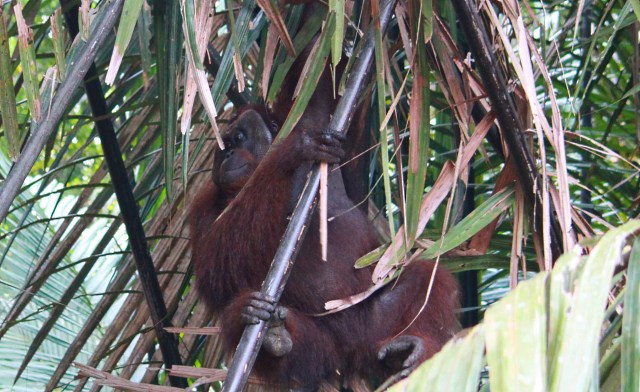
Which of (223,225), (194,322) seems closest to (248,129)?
(223,225)

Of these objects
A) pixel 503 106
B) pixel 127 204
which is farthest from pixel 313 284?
pixel 503 106

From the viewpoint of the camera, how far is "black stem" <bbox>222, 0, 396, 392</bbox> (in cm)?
166

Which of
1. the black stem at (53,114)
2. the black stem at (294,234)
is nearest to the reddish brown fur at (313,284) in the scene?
the black stem at (294,234)

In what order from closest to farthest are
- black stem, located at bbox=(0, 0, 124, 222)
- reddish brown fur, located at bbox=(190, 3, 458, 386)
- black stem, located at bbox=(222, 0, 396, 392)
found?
black stem, located at bbox=(0, 0, 124, 222) → black stem, located at bbox=(222, 0, 396, 392) → reddish brown fur, located at bbox=(190, 3, 458, 386)

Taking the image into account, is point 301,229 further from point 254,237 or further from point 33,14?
point 33,14

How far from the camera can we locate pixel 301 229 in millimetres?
1877

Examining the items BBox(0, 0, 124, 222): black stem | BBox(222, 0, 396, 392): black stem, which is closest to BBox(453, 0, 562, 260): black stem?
BBox(222, 0, 396, 392): black stem

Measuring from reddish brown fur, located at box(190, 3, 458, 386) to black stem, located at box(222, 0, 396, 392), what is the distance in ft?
1.75

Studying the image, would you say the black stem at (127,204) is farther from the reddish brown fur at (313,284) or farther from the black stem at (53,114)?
the black stem at (53,114)

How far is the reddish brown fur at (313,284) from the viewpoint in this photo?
2705 mm

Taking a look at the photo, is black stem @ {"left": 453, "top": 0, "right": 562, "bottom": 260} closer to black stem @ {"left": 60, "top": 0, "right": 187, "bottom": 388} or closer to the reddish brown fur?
the reddish brown fur

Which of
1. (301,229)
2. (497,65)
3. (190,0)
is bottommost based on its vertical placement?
(301,229)

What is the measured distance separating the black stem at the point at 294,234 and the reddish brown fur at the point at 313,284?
0.53 meters

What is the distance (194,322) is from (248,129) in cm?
74
